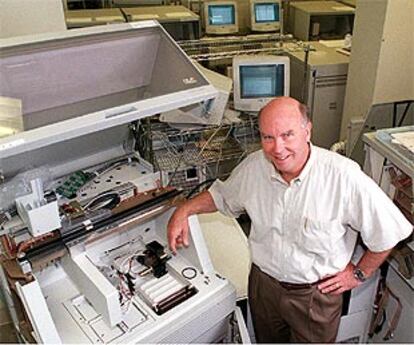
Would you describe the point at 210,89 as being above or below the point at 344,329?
above

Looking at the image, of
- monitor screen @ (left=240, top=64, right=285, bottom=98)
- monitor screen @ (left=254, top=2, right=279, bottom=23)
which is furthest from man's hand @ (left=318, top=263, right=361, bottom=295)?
monitor screen @ (left=254, top=2, right=279, bottom=23)

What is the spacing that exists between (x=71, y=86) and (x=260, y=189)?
26.5 inches

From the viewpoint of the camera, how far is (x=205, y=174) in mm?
2369

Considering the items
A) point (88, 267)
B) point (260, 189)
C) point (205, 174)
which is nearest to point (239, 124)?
point (205, 174)

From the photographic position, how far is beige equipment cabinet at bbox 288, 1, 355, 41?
457 centimetres

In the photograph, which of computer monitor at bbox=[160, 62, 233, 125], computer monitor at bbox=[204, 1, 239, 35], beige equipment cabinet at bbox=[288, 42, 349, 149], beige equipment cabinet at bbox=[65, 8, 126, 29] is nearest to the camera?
computer monitor at bbox=[160, 62, 233, 125]

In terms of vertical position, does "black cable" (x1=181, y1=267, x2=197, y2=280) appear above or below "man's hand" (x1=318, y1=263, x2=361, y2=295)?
above

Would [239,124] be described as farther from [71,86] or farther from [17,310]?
[17,310]

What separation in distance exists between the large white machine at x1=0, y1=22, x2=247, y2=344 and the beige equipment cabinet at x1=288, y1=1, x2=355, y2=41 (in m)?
3.53

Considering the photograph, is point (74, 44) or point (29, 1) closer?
point (74, 44)

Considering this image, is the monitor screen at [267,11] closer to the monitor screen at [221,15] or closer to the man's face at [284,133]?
the monitor screen at [221,15]

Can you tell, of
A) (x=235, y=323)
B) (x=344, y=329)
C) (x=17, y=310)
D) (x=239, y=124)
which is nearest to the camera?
(x=17, y=310)

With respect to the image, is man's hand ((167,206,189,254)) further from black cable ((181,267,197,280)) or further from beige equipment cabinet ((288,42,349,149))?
beige equipment cabinet ((288,42,349,149))

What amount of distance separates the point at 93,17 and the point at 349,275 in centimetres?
345
